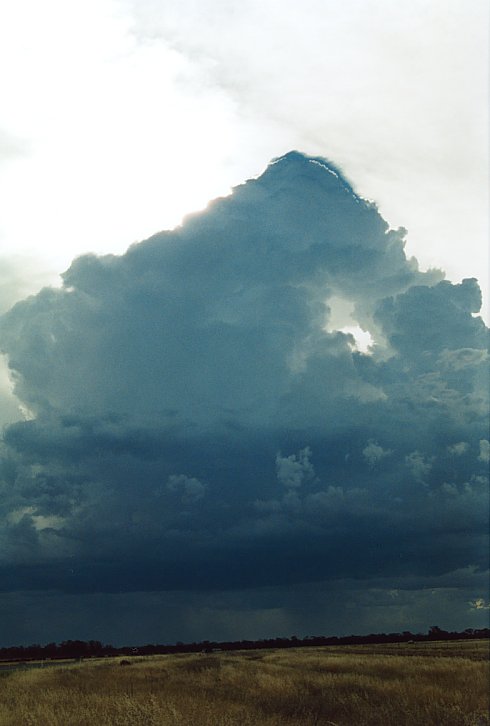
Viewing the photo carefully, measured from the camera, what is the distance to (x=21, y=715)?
17.9m

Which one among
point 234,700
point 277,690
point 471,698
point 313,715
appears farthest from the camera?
point 277,690

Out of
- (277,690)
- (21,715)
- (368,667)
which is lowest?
(368,667)

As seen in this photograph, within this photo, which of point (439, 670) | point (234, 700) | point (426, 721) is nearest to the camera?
point (426, 721)

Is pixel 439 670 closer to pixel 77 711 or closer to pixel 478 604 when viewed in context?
pixel 478 604

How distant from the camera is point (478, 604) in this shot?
74.8 ft

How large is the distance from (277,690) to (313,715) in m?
7.18

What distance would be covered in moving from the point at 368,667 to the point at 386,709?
24.4 metres

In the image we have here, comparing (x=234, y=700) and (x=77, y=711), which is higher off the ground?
(x=77, y=711)

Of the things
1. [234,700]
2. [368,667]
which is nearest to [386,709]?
[234,700]

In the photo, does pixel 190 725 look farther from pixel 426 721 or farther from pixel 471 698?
pixel 471 698

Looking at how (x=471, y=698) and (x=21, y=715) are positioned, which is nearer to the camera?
(x=21, y=715)

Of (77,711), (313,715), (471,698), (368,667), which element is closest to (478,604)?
(471,698)

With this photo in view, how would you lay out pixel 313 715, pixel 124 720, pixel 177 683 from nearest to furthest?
1. pixel 124 720
2. pixel 313 715
3. pixel 177 683

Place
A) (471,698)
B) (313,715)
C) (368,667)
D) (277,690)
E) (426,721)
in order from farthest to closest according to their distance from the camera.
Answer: (368,667)
(277,690)
(471,698)
(313,715)
(426,721)
